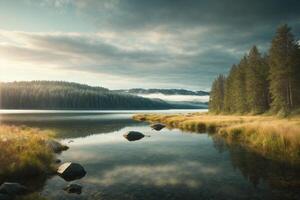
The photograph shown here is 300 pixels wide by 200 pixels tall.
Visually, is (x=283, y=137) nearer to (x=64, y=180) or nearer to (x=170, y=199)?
(x=170, y=199)

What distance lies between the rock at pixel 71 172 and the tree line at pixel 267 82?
48981mm

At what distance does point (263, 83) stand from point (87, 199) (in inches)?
2712

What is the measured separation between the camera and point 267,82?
2918 inches

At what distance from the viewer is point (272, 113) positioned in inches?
2470

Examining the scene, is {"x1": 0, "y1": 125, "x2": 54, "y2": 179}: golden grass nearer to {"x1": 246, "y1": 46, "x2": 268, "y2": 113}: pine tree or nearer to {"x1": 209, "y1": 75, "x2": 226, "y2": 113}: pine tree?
{"x1": 246, "y1": 46, "x2": 268, "y2": 113}: pine tree

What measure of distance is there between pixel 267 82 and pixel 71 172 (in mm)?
68154

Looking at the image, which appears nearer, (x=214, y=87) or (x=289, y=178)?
(x=289, y=178)

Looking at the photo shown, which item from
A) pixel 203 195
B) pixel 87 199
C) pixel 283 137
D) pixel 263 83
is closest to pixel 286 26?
pixel 263 83

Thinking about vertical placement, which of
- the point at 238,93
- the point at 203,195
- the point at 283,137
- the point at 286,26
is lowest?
the point at 203,195

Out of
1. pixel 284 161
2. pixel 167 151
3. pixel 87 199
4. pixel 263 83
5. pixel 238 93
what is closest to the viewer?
pixel 87 199

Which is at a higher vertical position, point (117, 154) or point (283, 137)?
point (283, 137)

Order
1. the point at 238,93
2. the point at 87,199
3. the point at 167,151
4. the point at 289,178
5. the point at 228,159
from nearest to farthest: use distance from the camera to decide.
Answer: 1. the point at 87,199
2. the point at 289,178
3. the point at 228,159
4. the point at 167,151
5. the point at 238,93

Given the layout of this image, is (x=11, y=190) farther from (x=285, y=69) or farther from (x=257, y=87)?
(x=257, y=87)

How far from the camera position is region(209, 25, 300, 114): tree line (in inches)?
2269
